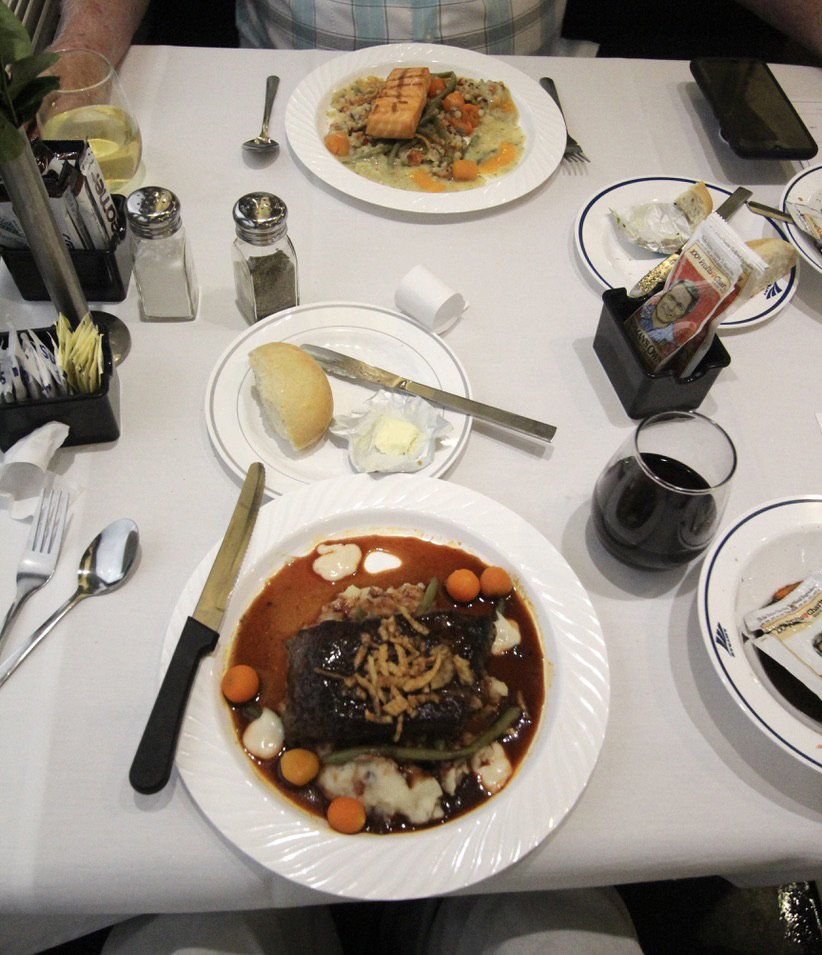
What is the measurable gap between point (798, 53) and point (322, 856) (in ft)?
9.24

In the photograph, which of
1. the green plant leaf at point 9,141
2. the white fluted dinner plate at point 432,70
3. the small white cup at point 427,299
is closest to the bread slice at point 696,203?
the white fluted dinner plate at point 432,70

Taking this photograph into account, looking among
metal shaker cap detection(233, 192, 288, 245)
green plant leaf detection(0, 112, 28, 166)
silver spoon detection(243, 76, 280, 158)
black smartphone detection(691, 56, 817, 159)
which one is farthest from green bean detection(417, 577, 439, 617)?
black smartphone detection(691, 56, 817, 159)

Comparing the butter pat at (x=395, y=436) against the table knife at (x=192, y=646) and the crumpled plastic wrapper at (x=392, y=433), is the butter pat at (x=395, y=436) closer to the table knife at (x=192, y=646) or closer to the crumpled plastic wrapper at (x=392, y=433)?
the crumpled plastic wrapper at (x=392, y=433)

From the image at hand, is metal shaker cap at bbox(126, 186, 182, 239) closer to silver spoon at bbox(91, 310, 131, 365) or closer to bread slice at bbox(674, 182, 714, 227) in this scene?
silver spoon at bbox(91, 310, 131, 365)

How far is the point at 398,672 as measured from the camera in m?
0.86

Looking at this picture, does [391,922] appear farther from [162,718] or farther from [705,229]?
[705,229]

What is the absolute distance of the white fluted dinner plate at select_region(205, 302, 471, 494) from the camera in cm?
112

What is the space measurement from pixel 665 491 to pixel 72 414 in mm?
862

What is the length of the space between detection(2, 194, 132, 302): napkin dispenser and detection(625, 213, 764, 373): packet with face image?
910 millimetres

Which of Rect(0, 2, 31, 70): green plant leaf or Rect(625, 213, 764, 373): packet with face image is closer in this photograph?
Rect(0, 2, 31, 70): green plant leaf

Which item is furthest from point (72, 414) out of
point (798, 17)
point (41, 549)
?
point (798, 17)

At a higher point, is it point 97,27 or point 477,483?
point 97,27

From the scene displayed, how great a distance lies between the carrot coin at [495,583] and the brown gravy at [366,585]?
1 centimetres

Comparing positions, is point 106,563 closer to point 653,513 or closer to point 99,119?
point 653,513
